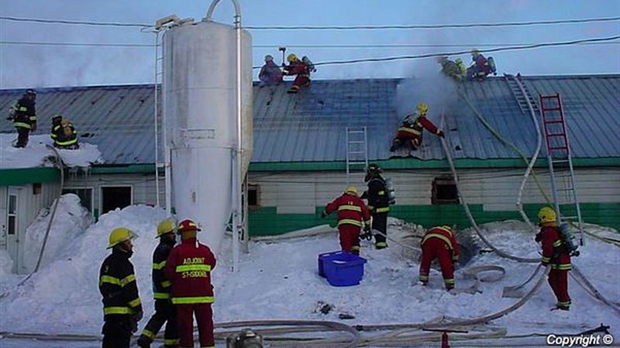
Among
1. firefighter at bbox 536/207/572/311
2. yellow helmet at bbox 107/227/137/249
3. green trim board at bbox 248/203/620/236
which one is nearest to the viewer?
yellow helmet at bbox 107/227/137/249

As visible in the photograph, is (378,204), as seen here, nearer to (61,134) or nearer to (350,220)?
(350,220)

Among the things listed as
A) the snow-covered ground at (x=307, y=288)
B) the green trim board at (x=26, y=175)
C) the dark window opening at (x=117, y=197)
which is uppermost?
the green trim board at (x=26, y=175)

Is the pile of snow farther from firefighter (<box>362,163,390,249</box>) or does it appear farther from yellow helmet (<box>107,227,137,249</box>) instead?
yellow helmet (<box>107,227,137,249</box>)

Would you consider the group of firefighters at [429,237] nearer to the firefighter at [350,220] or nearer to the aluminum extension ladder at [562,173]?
the firefighter at [350,220]

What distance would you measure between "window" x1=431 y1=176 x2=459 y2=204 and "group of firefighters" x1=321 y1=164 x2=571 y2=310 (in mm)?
2196

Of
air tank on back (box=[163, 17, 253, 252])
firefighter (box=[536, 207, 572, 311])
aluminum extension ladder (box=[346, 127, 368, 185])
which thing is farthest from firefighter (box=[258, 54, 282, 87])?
firefighter (box=[536, 207, 572, 311])

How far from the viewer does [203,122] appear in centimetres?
1338

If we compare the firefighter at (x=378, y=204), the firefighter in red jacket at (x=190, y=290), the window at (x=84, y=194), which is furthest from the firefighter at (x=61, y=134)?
the firefighter in red jacket at (x=190, y=290)

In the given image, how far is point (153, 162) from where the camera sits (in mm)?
16734

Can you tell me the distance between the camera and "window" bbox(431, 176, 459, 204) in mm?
16266

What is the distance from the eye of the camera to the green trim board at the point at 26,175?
14.6m

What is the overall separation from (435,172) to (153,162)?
6.77 meters

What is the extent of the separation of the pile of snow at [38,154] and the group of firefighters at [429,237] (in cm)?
695

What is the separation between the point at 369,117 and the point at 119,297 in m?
12.1
